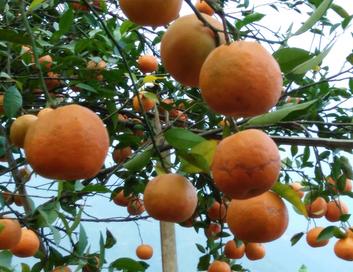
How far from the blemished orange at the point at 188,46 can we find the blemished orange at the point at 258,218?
0.17 meters

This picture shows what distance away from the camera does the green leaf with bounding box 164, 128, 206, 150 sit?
673mm

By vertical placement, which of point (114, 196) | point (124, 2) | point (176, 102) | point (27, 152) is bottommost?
point (114, 196)

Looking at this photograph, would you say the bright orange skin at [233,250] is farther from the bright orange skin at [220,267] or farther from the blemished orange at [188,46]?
the blemished orange at [188,46]

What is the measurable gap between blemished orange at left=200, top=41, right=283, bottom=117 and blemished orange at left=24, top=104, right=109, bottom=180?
5.0 inches

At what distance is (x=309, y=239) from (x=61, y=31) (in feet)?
3.74

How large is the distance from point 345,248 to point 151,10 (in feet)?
4.00

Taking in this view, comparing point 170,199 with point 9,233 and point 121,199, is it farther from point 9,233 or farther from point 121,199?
point 121,199

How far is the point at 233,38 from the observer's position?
51 centimetres

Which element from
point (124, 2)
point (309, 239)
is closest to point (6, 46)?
point (124, 2)

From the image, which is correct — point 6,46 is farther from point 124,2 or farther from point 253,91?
point 253,91

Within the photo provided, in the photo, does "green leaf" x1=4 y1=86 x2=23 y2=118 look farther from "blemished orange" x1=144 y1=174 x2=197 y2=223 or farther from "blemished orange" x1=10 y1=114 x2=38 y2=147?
"blemished orange" x1=144 y1=174 x2=197 y2=223

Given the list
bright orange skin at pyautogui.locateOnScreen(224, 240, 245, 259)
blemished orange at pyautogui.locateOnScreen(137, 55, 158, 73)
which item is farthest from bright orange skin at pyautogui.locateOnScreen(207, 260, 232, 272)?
blemished orange at pyautogui.locateOnScreen(137, 55, 158, 73)

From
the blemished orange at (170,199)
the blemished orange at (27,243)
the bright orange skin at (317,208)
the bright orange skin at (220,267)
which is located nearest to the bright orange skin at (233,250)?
the bright orange skin at (220,267)

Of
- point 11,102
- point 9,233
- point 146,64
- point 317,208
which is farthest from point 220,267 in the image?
point 11,102
